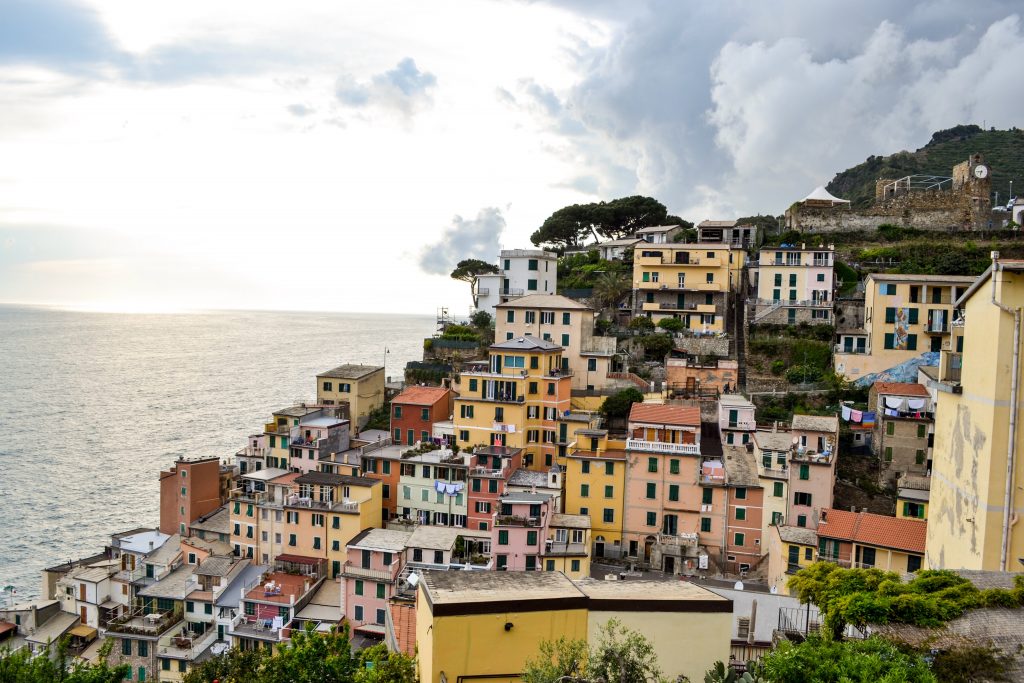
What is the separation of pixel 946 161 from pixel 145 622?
110 m

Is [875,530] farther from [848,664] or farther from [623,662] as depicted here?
[623,662]

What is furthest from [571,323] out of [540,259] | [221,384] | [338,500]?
[221,384]

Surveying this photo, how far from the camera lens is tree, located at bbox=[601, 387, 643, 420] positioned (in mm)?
42938

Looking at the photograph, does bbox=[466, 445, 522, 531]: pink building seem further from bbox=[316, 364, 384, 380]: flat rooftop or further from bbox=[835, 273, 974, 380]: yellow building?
bbox=[835, 273, 974, 380]: yellow building

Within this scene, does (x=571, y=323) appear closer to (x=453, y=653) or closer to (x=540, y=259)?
(x=540, y=259)

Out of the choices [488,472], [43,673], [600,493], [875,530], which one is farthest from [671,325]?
[43,673]

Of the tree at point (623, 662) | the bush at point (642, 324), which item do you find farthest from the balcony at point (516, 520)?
the tree at point (623, 662)

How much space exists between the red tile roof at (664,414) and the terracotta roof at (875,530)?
338 inches

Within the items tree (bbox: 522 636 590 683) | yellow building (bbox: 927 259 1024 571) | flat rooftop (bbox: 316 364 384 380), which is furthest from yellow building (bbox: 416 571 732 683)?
flat rooftop (bbox: 316 364 384 380)

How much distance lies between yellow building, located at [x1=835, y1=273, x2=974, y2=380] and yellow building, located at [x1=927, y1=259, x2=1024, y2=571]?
28318mm

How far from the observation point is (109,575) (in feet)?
136

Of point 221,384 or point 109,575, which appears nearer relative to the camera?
point 109,575

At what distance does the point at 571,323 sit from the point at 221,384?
85.3 metres

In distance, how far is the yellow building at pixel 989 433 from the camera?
15.1m
